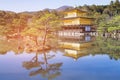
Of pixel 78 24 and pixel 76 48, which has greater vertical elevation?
pixel 78 24

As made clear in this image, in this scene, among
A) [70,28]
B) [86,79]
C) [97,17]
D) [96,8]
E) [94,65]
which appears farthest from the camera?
[96,8]

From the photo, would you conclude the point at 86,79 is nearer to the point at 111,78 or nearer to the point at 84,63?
the point at 111,78

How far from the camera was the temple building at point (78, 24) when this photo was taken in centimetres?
3306

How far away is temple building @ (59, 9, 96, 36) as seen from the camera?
1301 inches

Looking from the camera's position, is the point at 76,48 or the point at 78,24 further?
the point at 78,24

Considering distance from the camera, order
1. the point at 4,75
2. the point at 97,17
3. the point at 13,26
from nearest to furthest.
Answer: the point at 4,75 < the point at 13,26 < the point at 97,17

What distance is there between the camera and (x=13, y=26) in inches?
1227

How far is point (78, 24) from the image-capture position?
1291 inches

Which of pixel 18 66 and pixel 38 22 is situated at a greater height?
pixel 38 22

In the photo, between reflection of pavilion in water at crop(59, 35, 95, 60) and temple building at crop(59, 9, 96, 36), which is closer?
reflection of pavilion in water at crop(59, 35, 95, 60)

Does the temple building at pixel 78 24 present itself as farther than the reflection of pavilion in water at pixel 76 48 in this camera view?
Yes

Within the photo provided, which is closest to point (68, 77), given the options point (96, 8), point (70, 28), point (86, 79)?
point (86, 79)

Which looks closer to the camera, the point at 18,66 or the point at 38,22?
the point at 18,66

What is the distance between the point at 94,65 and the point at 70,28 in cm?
2472
